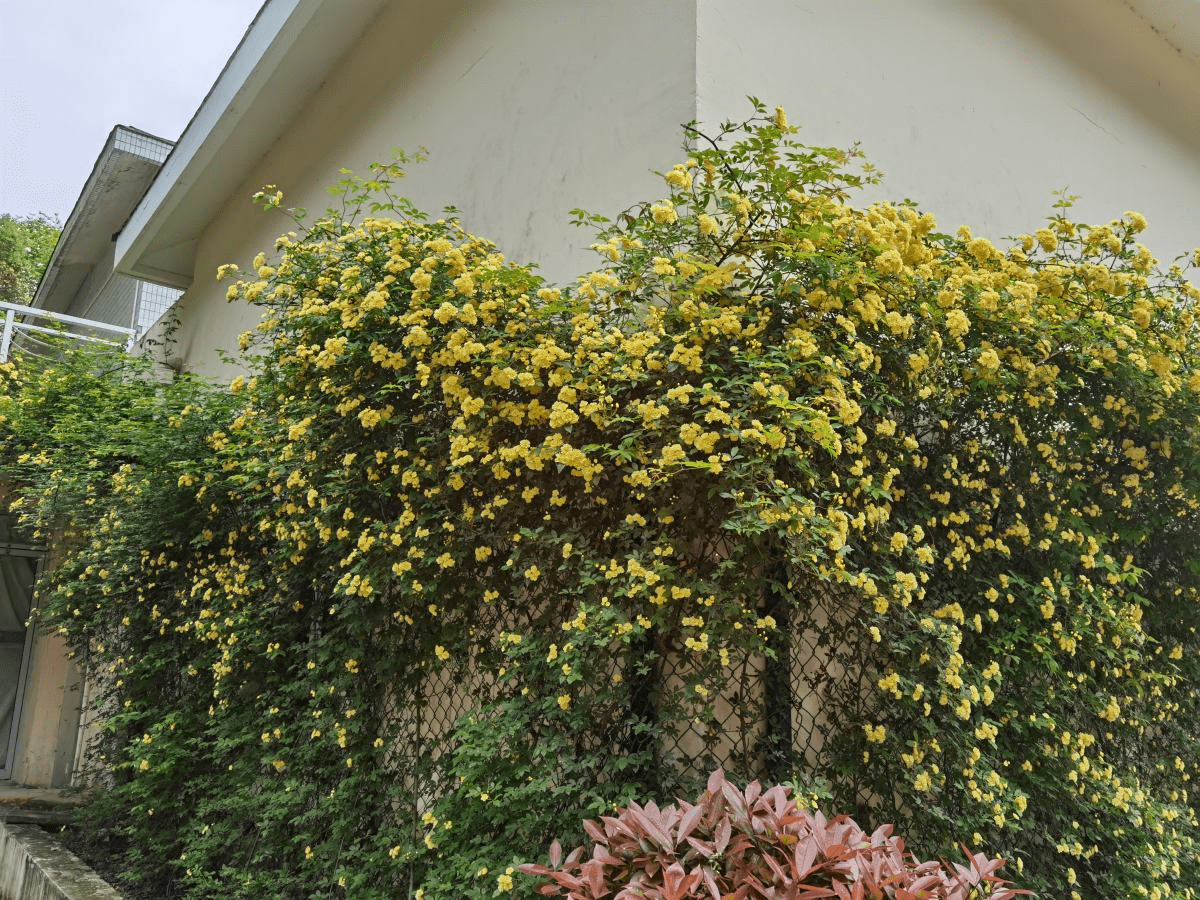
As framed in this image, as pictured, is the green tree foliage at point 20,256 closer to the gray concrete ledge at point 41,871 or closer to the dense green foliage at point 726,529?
the gray concrete ledge at point 41,871

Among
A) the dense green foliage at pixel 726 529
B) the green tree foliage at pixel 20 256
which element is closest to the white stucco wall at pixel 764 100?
the dense green foliage at pixel 726 529

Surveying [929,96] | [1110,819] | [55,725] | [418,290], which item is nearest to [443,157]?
[418,290]

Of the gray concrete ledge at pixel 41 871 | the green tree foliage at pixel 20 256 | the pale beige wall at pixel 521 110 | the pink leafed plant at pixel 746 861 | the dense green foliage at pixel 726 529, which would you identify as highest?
the green tree foliage at pixel 20 256

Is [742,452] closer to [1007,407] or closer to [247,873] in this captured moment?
[1007,407]

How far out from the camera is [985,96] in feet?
16.5

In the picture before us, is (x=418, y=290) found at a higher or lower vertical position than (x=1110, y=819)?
higher

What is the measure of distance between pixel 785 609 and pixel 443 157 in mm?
3349

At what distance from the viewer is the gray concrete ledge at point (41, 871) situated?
456 centimetres

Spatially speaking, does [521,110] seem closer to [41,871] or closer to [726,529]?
[726,529]

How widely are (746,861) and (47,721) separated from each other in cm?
927

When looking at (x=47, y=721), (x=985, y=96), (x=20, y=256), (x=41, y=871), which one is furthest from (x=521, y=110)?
(x=20, y=256)

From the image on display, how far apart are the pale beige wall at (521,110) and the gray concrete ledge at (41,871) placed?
12.3 ft

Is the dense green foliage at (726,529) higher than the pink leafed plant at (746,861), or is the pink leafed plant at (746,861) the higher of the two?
the dense green foliage at (726,529)

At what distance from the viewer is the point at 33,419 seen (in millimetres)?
6531
